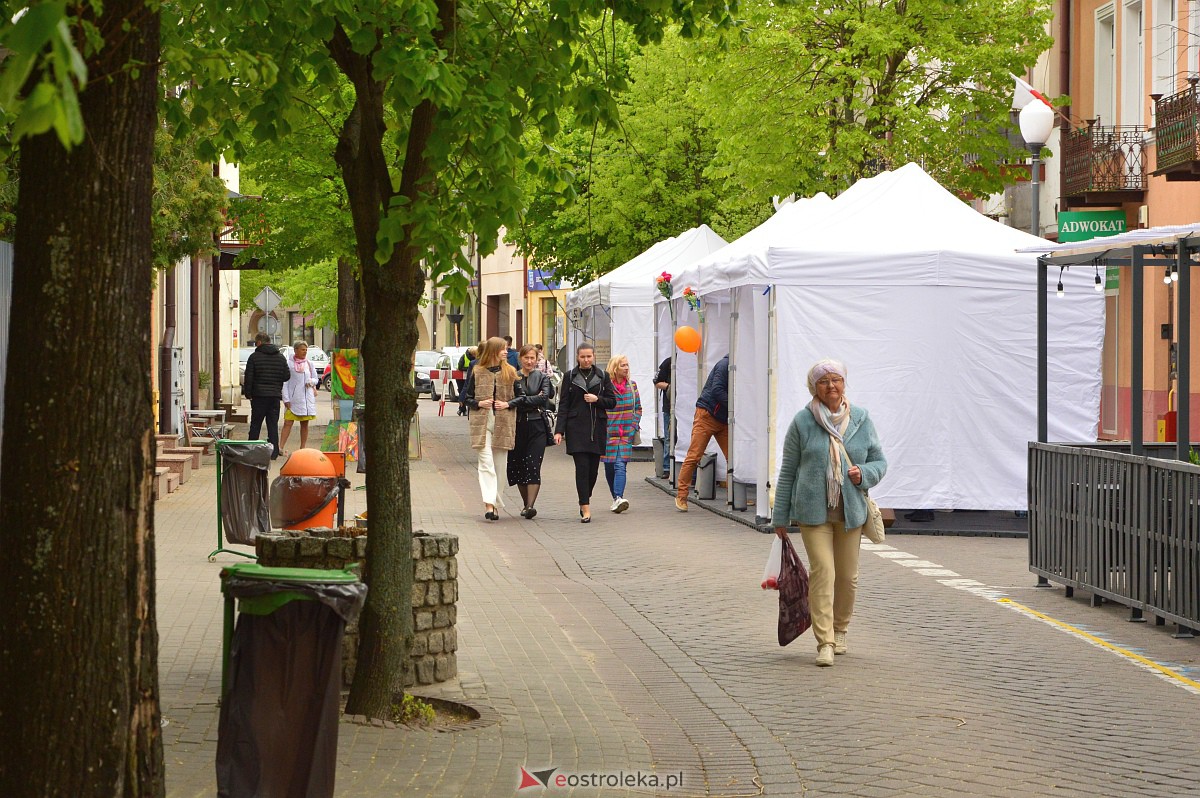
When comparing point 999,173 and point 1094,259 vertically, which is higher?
point 999,173

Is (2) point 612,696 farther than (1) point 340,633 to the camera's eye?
Yes

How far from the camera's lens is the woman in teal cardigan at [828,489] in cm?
952

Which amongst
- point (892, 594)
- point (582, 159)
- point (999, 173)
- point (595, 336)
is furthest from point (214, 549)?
point (582, 159)

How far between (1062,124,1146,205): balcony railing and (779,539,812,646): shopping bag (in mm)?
19716

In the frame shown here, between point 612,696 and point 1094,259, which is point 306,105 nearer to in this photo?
point 612,696

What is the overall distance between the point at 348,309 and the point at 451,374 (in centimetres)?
1849

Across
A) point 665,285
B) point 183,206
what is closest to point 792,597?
point 665,285

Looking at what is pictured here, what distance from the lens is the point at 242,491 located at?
13.1 meters

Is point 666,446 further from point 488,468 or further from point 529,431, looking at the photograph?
point 488,468

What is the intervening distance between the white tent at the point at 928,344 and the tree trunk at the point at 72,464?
12.1m

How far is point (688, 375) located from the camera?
22.0 metres

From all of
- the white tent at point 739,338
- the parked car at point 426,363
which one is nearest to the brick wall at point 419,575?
the white tent at point 739,338

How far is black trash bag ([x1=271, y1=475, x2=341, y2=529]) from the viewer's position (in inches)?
441

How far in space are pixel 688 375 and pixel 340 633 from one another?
16573mm
